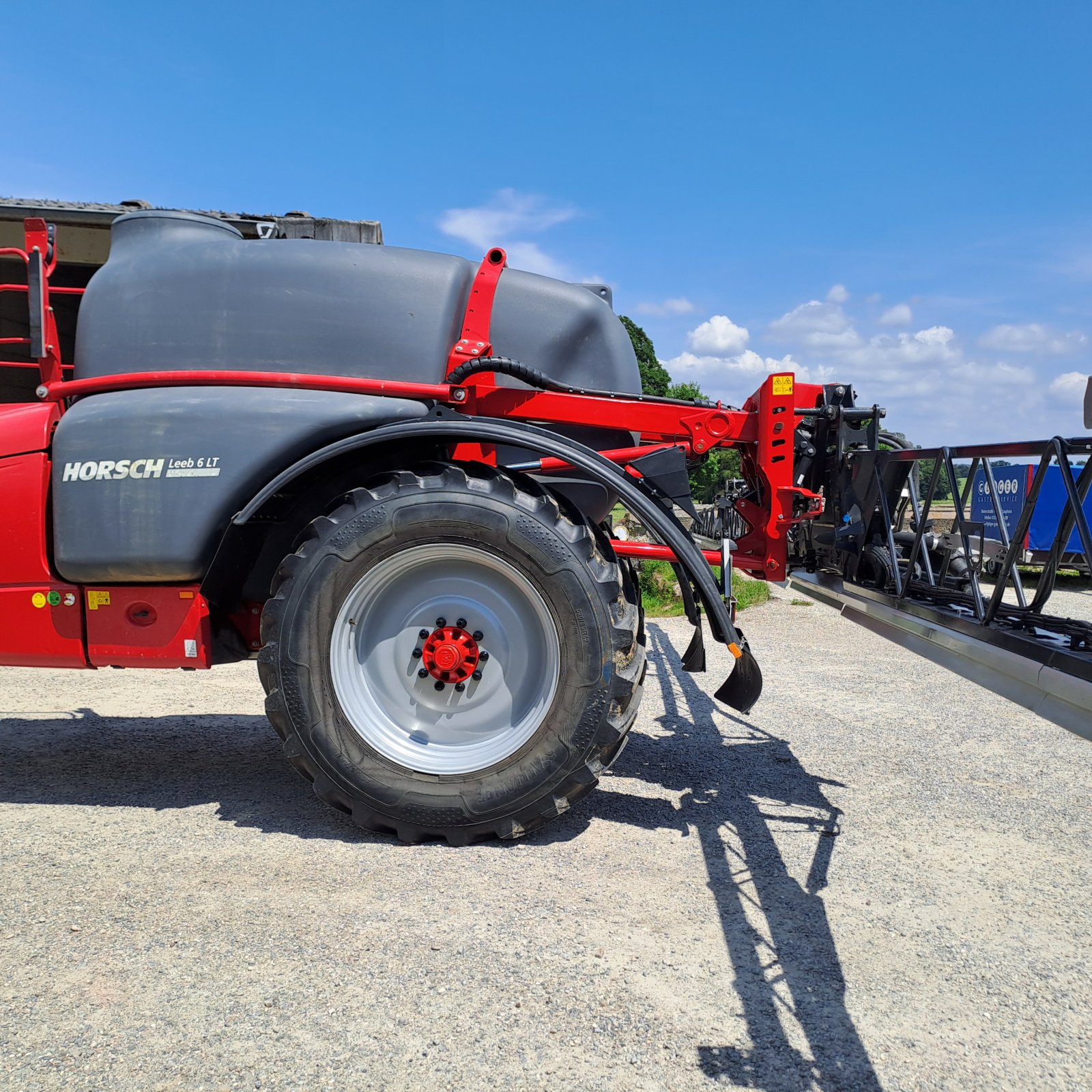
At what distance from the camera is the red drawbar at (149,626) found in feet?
12.0

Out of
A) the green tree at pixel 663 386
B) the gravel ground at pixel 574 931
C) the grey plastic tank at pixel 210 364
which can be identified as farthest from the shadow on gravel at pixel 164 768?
the green tree at pixel 663 386

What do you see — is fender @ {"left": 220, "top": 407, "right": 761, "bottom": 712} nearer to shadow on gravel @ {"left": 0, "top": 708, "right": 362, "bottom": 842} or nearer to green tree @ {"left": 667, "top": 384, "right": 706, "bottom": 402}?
shadow on gravel @ {"left": 0, "top": 708, "right": 362, "bottom": 842}

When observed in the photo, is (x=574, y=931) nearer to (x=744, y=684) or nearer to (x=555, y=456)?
(x=744, y=684)

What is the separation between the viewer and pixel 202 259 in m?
3.69

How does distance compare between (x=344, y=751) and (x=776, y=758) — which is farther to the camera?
(x=776, y=758)

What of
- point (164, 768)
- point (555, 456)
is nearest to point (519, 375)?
point (555, 456)

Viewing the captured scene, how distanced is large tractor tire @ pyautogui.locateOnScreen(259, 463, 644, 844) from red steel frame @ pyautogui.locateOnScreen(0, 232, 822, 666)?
0.39 m

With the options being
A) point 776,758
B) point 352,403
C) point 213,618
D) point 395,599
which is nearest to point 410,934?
point 395,599

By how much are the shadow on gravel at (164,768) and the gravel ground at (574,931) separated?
24 millimetres

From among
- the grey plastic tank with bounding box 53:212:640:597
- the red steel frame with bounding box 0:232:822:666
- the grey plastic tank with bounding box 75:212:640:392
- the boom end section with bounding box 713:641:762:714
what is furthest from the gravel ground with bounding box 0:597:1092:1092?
the grey plastic tank with bounding box 75:212:640:392

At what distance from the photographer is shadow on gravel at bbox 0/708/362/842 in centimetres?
378

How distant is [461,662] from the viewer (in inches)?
138

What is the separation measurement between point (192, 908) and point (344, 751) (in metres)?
0.74

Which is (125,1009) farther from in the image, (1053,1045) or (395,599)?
(1053,1045)
